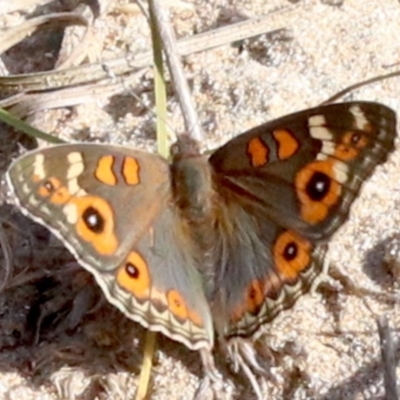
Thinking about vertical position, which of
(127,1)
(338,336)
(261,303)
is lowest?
(338,336)

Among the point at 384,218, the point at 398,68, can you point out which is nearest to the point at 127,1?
the point at 398,68

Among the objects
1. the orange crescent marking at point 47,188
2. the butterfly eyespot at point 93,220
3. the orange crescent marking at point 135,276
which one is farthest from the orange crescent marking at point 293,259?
the orange crescent marking at point 47,188

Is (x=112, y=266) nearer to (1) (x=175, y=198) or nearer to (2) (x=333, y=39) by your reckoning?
(1) (x=175, y=198)

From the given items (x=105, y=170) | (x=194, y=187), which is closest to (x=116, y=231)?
(x=105, y=170)

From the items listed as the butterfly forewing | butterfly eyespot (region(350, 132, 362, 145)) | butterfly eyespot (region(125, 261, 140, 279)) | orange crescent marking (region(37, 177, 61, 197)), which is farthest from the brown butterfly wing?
orange crescent marking (region(37, 177, 61, 197))

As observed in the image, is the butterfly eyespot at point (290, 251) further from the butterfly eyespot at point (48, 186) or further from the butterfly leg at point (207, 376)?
the butterfly eyespot at point (48, 186)

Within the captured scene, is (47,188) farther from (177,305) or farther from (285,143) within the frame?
(285,143)
